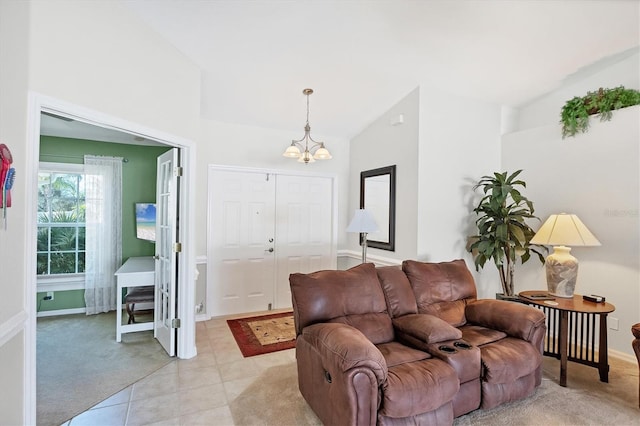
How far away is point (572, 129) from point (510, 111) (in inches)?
36.0

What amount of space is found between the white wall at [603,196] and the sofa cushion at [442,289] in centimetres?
150

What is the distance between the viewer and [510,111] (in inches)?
171

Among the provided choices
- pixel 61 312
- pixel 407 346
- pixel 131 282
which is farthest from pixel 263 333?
pixel 61 312

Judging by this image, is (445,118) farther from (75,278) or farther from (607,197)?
(75,278)

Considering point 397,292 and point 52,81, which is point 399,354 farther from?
point 52,81

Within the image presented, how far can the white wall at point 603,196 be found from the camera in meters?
3.15

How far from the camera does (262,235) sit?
15.1ft

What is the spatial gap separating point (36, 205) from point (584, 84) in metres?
5.14

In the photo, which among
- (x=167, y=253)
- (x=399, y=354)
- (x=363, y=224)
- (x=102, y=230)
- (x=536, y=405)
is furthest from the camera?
(x=102, y=230)

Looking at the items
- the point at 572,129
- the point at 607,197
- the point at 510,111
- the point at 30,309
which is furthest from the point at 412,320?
the point at 510,111

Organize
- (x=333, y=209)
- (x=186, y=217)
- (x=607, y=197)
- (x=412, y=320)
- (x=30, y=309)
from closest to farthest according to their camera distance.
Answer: (x=30, y=309)
(x=412, y=320)
(x=186, y=217)
(x=607, y=197)
(x=333, y=209)

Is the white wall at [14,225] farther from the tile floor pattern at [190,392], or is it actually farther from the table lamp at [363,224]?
the table lamp at [363,224]

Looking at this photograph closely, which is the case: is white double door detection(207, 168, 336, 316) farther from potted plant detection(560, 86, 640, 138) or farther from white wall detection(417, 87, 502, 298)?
potted plant detection(560, 86, 640, 138)

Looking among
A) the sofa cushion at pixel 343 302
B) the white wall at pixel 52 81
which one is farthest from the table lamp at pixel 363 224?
the white wall at pixel 52 81
